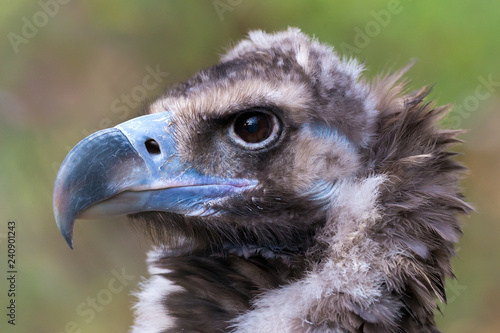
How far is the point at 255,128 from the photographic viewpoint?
1.92 metres

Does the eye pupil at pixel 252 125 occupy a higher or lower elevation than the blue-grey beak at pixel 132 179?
higher

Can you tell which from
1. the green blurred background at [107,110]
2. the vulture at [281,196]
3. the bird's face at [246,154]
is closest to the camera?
the vulture at [281,196]

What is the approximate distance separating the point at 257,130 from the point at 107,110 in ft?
7.46

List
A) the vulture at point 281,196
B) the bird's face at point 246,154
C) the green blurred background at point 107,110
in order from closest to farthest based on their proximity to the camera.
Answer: the vulture at point 281,196, the bird's face at point 246,154, the green blurred background at point 107,110

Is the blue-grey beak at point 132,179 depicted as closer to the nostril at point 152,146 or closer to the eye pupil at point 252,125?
the nostril at point 152,146

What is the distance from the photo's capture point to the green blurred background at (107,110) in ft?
11.3

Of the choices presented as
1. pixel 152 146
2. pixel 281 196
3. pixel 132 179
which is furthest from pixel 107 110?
pixel 281 196

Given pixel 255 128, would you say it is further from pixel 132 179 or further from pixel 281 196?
pixel 132 179

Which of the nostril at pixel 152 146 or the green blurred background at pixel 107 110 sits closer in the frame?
the nostril at pixel 152 146

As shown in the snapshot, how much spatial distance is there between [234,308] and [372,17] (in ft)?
6.57

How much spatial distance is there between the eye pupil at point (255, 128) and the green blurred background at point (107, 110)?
1.50 m

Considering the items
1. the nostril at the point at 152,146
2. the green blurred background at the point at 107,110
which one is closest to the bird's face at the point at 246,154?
the nostril at the point at 152,146

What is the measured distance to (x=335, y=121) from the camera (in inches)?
77.2

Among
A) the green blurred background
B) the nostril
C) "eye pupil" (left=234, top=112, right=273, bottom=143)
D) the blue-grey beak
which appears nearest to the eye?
"eye pupil" (left=234, top=112, right=273, bottom=143)
